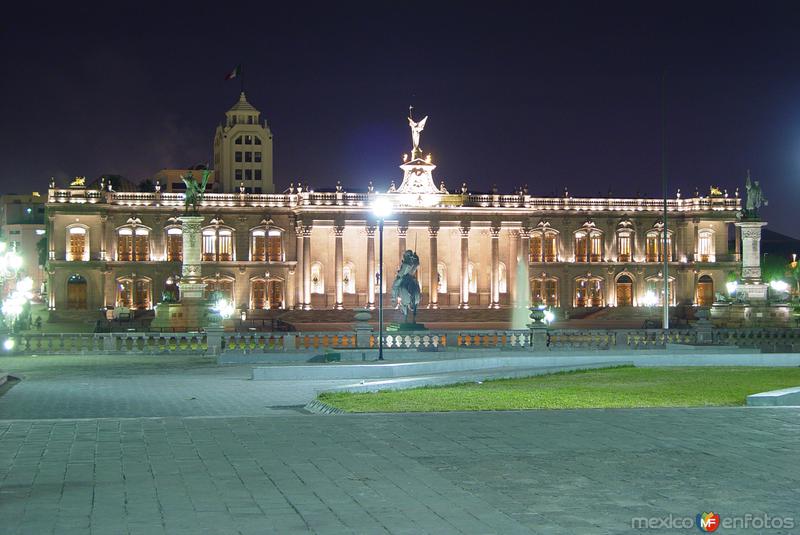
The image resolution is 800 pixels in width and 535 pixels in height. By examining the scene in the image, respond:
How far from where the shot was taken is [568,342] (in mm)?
45219

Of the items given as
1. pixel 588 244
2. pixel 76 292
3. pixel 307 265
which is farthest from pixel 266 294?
pixel 588 244

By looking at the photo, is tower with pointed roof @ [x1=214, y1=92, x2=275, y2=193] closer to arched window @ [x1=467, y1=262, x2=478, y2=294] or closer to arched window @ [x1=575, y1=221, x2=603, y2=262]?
arched window @ [x1=467, y1=262, x2=478, y2=294]

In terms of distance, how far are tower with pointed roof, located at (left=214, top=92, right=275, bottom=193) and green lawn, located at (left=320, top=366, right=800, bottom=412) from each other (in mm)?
95097

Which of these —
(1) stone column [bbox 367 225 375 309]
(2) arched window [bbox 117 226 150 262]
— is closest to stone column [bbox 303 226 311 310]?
(1) stone column [bbox 367 225 375 309]

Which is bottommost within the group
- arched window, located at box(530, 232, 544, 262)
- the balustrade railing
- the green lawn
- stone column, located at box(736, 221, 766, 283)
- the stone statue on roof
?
the green lawn

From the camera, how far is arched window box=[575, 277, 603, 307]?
9806cm

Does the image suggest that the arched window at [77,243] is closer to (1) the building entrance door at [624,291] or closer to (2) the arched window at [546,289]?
(2) the arched window at [546,289]

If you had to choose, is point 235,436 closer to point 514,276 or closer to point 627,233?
point 514,276

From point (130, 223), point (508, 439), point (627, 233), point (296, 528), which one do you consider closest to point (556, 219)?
point (627, 233)

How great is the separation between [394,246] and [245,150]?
34.5 metres

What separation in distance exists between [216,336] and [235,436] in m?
25.7

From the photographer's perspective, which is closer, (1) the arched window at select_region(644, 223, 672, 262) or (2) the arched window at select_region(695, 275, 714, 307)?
(2) the arched window at select_region(695, 275, 714, 307)

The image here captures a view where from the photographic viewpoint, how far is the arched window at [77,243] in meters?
90.1

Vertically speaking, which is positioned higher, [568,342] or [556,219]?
[556,219]
